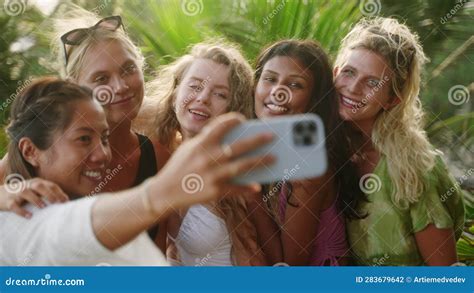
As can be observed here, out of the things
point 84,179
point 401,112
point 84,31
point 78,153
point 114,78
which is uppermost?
point 401,112

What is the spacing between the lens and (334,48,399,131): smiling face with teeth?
9.84 ft

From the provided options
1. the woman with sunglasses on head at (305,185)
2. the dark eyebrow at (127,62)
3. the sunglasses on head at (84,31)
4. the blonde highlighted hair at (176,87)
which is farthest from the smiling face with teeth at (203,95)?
the sunglasses on head at (84,31)

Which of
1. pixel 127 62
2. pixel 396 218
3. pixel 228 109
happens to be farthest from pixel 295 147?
pixel 127 62

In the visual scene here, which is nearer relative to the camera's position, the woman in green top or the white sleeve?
the white sleeve

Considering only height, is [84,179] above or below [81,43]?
below

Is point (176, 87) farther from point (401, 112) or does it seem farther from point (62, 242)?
point (62, 242)

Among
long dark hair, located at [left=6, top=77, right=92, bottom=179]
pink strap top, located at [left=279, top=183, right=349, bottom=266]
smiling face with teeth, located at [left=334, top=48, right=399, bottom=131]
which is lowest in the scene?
pink strap top, located at [left=279, top=183, right=349, bottom=266]

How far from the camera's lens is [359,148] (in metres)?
3.06

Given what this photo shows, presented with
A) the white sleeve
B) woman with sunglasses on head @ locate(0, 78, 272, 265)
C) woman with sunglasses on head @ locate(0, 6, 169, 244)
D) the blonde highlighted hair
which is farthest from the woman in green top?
the white sleeve

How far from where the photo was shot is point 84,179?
2.92 m

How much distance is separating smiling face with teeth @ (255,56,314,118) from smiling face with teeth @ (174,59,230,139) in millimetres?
158

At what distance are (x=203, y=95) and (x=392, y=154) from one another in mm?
864

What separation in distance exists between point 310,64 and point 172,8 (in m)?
0.66

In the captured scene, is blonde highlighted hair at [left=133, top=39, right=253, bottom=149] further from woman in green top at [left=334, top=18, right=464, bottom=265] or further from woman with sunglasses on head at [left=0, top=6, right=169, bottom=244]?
woman in green top at [left=334, top=18, right=464, bottom=265]
